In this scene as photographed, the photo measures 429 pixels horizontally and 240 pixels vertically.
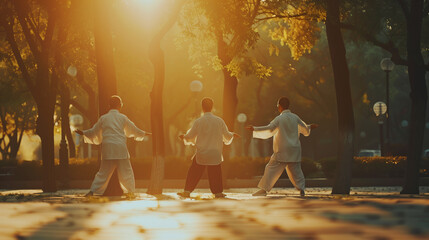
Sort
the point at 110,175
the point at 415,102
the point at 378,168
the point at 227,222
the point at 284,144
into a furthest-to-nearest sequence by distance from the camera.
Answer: the point at 378,168 < the point at 415,102 < the point at 284,144 < the point at 110,175 < the point at 227,222

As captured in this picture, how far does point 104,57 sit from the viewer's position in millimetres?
17250

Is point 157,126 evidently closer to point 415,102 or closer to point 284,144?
point 284,144

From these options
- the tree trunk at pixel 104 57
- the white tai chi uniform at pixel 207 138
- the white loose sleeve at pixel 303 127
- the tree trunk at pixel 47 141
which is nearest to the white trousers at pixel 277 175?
the white loose sleeve at pixel 303 127

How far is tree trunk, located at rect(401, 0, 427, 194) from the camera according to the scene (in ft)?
63.4

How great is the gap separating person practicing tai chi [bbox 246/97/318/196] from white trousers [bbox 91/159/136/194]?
239 cm

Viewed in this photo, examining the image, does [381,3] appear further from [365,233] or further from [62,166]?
[365,233]

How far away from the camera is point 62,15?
84.3 ft

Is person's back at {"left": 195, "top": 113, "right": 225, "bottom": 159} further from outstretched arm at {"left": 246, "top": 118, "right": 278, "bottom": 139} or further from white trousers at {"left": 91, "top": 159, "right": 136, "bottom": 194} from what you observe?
white trousers at {"left": 91, "top": 159, "right": 136, "bottom": 194}

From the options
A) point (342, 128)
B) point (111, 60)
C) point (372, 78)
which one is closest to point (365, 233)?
point (111, 60)

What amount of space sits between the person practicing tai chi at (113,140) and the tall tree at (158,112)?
2.69 m

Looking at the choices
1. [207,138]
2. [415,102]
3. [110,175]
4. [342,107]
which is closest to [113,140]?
[110,175]

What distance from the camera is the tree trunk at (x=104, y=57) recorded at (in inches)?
671

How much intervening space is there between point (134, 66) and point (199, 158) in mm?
24785

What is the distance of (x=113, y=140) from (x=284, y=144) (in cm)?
324
